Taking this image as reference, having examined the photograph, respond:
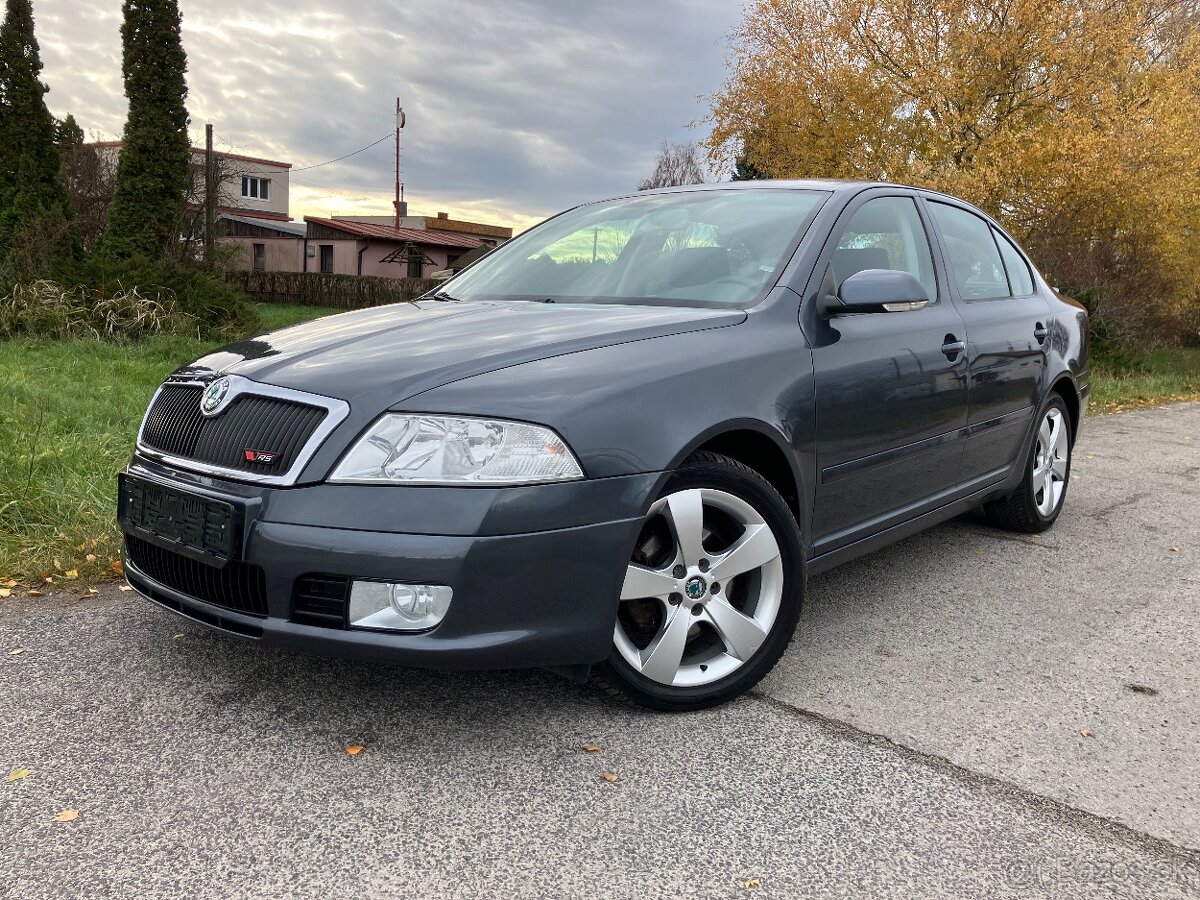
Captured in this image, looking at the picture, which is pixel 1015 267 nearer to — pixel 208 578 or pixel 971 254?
pixel 971 254

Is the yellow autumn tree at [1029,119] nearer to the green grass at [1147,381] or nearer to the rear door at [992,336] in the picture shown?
the green grass at [1147,381]

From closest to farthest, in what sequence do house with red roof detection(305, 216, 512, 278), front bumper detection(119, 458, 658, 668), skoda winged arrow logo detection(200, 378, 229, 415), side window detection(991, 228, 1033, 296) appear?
front bumper detection(119, 458, 658, 668) → skoda winged arrow logo detection(200, 378, 229, 415) → side window detection(991, 228, 1033, 296) → house with red roof detection(305, 216, 512, 278)

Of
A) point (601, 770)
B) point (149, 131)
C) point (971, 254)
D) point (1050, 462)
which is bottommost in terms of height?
point (601, 770)

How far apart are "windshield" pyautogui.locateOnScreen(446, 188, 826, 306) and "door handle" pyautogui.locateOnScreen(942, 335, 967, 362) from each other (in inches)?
30.4

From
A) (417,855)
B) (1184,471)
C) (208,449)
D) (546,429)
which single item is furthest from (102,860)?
(1184,471)

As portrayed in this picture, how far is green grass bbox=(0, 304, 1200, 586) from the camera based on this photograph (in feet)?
13.8

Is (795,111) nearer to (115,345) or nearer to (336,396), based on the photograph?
(115,345)

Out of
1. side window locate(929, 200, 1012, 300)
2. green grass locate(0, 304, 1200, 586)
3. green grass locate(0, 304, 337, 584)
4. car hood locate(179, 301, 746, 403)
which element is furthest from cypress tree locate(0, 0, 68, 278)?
side window locate(929, 200, 1012, 300)

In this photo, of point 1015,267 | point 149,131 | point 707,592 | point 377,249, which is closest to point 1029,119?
point 149,131

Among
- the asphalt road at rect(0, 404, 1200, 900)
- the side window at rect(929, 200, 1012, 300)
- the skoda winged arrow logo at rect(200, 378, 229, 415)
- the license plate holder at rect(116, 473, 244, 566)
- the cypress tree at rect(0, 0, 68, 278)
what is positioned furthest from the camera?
the cypress tree at rect(0, 0, 68, 278)

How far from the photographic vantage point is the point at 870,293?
3.22 metres

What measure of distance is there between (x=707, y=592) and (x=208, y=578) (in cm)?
134

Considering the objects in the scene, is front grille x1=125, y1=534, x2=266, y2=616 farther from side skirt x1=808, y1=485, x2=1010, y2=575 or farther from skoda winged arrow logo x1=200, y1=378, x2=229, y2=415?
side skirt x1=808, y1=485, x2=1010, y2=575

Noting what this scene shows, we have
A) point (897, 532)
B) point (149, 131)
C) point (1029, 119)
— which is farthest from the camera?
point (1029, 119)
